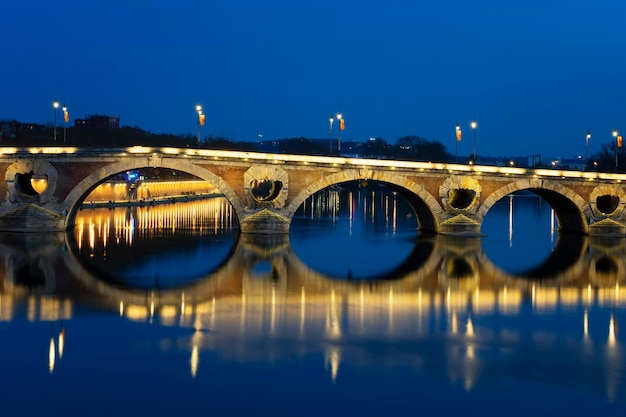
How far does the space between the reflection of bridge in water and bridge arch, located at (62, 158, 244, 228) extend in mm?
6859

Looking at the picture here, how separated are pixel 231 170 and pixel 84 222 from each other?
13.9 meters

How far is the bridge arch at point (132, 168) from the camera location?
46.4 m

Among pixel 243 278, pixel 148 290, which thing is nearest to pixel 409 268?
pixel 243 278

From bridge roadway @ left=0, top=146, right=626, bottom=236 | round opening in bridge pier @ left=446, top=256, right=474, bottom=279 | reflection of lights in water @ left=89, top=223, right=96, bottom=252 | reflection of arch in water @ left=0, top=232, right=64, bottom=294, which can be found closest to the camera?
reflection of arch in water @ left=0, top=232, right=64, bottom=294

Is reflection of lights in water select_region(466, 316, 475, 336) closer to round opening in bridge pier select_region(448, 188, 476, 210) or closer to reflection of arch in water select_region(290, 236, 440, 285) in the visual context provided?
reflection of arch in water select_region(290, 236, 440, 285)

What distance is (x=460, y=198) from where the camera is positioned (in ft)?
173

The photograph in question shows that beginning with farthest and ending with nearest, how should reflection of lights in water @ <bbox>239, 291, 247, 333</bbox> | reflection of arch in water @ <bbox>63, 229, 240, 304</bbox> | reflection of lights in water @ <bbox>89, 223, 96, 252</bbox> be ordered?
reflection of lights in water @ <bbox>89, 223, 96, 252</bbox> < reflection of arch in water @ <bbox>63, 229, 240, 304</bbox> < reflection of lights in water @ <bbox>239, 291, 247, 333</bbox>

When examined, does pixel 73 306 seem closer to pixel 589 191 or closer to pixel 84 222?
pixel 84 222

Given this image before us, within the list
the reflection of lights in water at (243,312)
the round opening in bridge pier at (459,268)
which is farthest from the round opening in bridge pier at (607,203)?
the reflection of lights in water at (243,312)

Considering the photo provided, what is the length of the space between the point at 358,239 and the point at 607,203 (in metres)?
17.9

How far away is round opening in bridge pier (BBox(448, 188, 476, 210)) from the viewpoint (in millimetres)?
51344

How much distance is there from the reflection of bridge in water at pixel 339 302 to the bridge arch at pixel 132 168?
6859 mm

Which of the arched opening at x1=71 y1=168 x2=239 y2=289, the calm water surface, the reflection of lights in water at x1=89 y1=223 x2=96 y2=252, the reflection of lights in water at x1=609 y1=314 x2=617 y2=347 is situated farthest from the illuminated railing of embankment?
the reflection of lights in water at x1=609 y1=314 x2=617 y2=347

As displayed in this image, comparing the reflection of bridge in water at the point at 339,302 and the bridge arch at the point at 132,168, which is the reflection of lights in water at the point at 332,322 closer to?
the reflection of bridge in water at the point at 339,302
